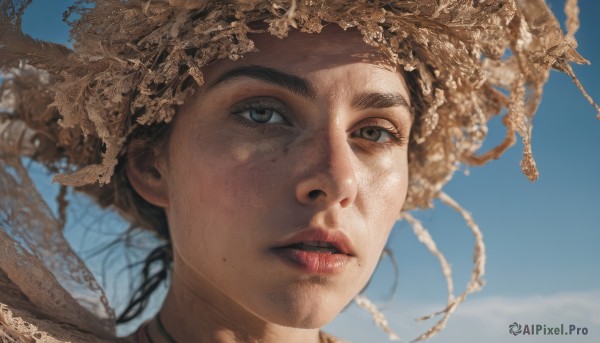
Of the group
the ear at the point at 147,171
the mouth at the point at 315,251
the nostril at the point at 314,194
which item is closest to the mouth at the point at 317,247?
the mouth at the point at 315,251

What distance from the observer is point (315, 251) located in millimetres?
1705

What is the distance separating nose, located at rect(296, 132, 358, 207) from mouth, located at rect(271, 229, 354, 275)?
0.24 feet

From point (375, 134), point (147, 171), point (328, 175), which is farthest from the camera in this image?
point (147, 171)

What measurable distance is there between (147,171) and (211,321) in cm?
46

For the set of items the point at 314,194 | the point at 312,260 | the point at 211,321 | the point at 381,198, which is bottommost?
the point at 211,321

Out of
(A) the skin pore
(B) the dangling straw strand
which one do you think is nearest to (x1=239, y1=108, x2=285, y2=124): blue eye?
(A) the skin pore

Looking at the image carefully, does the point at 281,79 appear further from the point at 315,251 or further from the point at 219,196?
the point at 315,251

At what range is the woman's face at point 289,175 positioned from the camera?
170 cm

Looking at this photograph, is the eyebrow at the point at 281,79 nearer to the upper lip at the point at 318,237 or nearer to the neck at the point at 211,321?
the upper lip at the point at 318,237

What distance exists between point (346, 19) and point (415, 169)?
0.86 meters

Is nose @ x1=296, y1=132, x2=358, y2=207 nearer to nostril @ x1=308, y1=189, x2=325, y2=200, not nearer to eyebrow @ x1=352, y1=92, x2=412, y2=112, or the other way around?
nostril @ x1=308, y1=189, x2=325, y2=200

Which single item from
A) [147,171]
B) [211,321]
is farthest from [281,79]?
[211,321]

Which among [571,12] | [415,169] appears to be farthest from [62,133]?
[571,12]

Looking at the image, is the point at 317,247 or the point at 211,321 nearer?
the point at 317,247
